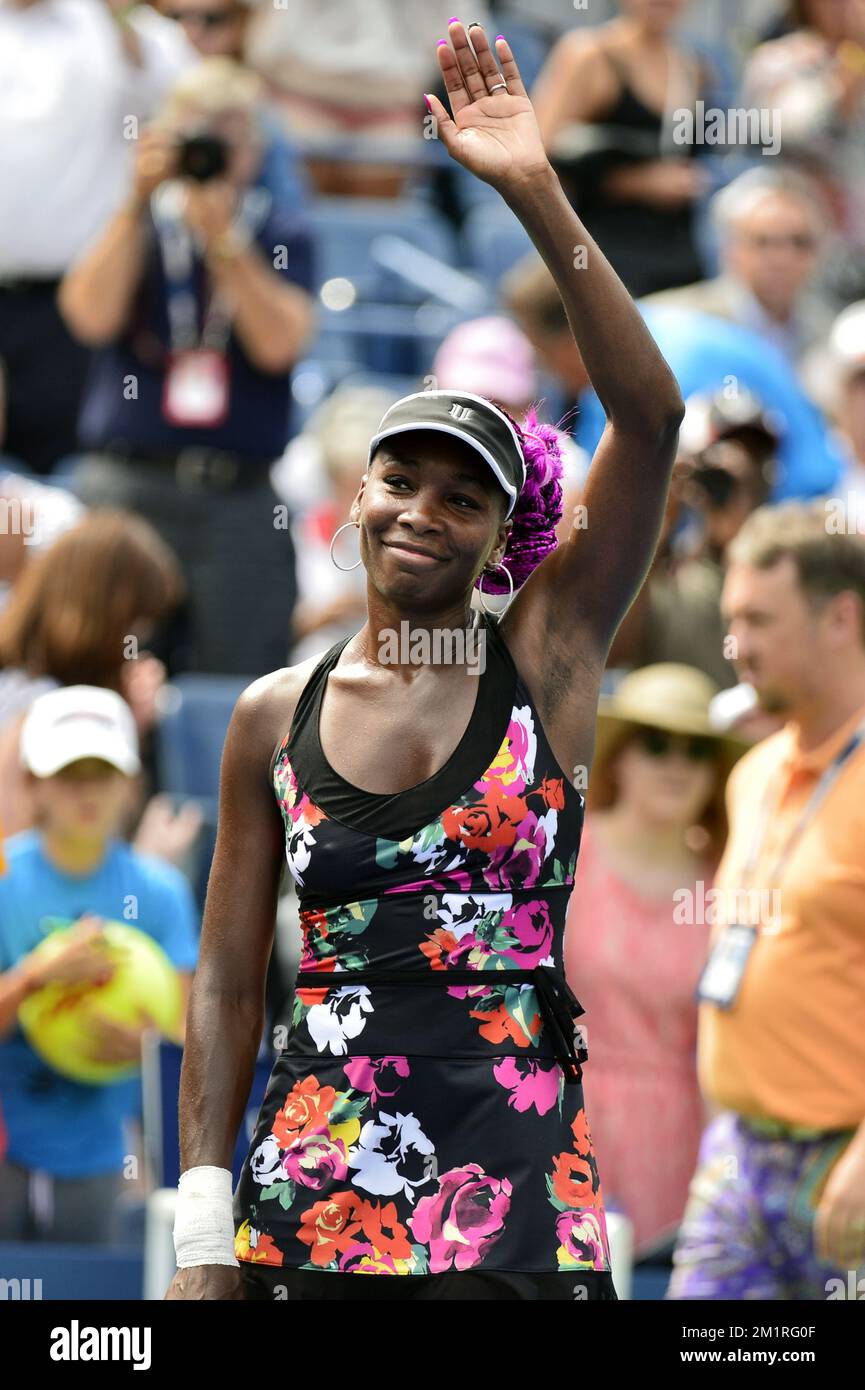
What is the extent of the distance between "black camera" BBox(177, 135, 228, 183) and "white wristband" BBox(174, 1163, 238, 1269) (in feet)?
13.6

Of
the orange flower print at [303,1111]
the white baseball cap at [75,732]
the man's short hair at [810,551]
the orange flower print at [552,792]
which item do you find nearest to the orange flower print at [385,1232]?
the orange flower print at [303,1111]

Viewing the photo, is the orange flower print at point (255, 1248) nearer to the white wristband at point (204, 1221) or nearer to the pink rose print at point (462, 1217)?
the white wristband at point (204, 1221)

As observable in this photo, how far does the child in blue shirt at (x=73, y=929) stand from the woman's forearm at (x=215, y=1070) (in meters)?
2.07

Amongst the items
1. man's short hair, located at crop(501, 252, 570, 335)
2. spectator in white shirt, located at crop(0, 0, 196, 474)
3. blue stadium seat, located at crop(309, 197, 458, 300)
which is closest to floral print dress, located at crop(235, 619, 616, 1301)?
man's short hair, located at crop(501, 252, 570, 335)

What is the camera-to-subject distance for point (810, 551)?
471cm

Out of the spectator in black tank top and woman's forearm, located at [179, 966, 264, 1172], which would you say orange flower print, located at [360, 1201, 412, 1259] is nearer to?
woman's forearm, located at [179, 966, 264, 1172]

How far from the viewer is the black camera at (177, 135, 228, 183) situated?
6.19 metres

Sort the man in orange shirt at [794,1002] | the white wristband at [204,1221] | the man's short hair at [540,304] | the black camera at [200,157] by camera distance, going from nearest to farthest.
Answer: the white wristband at [204,1221]
the man in orange shirt at [794,1002]
the black camera at [200,157]
the man's short hair at [540,304]

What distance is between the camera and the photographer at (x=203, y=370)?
6.25 metres

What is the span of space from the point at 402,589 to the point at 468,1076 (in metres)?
0.55

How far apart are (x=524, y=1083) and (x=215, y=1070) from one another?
39 cm

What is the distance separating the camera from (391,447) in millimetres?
2611
